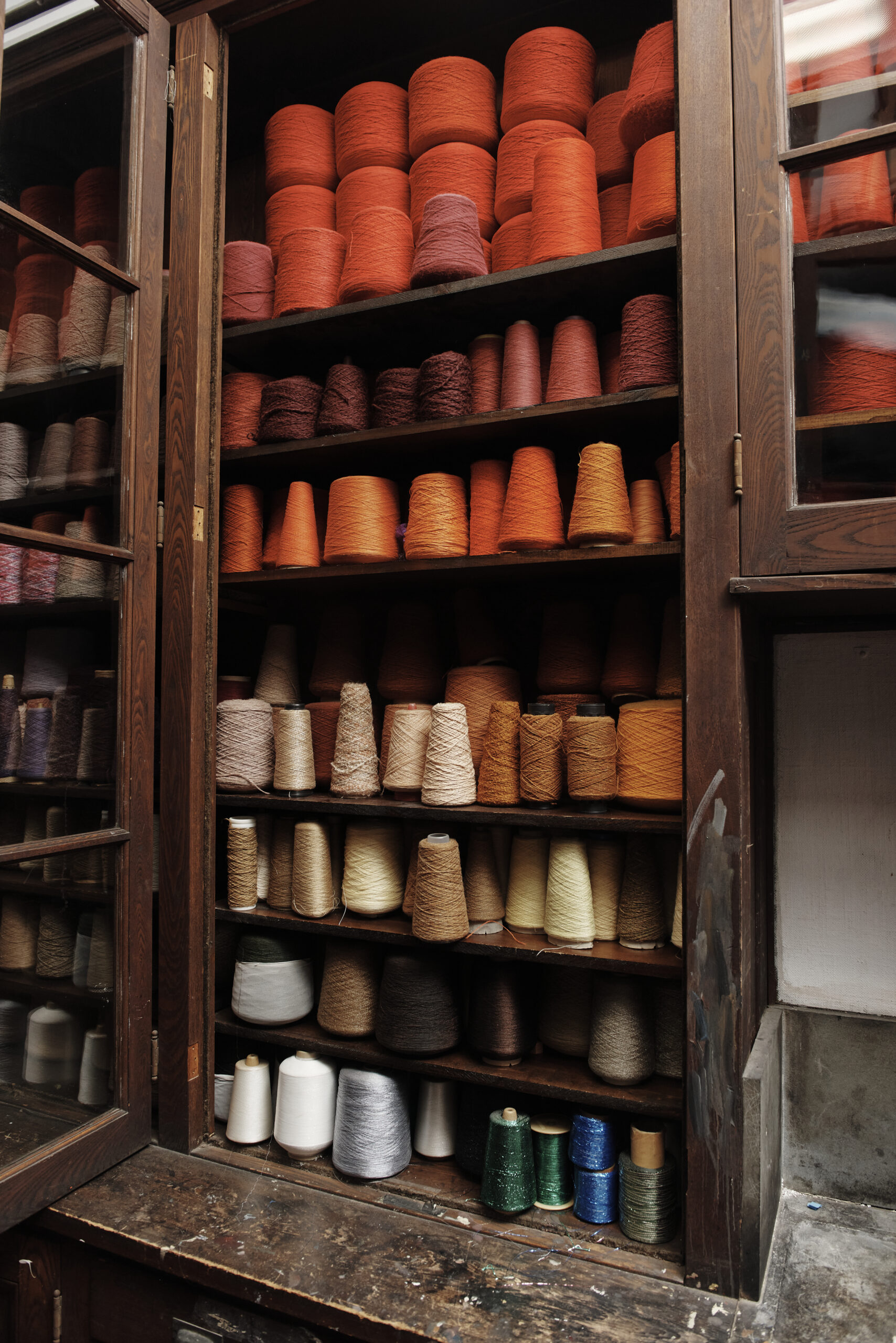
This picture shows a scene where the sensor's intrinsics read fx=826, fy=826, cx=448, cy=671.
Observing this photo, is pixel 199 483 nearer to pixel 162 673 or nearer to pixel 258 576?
pixel 258 576

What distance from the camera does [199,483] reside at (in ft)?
4.88

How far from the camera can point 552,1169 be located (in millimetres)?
1336

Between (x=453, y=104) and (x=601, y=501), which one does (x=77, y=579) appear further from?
(x=453, y=104)

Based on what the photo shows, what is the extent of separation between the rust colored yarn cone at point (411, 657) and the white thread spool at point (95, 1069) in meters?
0.77

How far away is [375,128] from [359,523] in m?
0.82

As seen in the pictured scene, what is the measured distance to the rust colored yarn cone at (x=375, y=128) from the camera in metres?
1.64

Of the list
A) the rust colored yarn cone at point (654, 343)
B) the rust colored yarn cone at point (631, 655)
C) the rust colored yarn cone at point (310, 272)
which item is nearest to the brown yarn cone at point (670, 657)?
the rust colored yarn cone at point (631, 655)

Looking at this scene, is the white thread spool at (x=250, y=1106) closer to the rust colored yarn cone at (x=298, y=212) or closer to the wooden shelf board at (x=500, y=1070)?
the wooden shelf board at (x=500, y=1070)

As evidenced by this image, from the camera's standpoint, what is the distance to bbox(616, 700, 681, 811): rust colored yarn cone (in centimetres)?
128

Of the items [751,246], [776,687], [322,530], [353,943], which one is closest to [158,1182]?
[353,943]

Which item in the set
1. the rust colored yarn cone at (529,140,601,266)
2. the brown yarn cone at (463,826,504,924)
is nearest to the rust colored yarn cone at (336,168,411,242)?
the rust colored yarn cone at (529,140,601,266)

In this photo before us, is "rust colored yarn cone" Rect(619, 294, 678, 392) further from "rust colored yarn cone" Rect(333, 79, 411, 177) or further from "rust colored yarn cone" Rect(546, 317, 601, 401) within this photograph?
"rust colored yarn cone" Rect(333, 79, 411, 177)

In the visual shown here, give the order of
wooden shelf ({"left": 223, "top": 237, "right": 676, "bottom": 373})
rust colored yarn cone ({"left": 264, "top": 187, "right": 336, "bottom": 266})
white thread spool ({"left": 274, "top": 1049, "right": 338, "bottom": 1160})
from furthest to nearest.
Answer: rust colored yarn cone ({"left": 264, "top": 187, "right": 336, "bottom": 266})
white thread spool ({"left": 274, "top": 1049, "right": 338, "bottom": 1160})
wooden shelf ({"left": 223, "top": 237, "right": 676, "bottom": 373})

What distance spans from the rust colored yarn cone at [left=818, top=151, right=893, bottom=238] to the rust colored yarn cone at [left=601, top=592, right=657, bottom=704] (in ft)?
2.02
